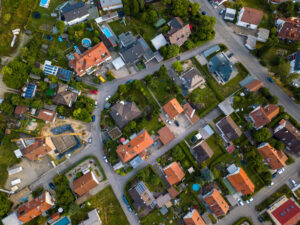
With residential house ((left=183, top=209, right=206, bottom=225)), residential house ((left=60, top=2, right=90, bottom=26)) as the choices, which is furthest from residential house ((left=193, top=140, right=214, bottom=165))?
residential house ((left=60, top=2, right=90, bottom=26))

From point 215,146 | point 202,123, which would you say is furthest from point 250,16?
point 215,146

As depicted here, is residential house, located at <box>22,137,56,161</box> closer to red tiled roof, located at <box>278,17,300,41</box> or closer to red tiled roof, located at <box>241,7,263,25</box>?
red tiled roof, located at <box>241,7,263,25</box>

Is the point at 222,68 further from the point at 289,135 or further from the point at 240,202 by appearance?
the point at 240,202

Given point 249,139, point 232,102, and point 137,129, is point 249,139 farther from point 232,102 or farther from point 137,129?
point 137,129

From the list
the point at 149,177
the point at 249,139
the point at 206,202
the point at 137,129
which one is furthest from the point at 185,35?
the point at 206,202

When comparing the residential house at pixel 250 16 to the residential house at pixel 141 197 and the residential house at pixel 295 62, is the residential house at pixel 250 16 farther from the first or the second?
the residential house at pixel 141 197

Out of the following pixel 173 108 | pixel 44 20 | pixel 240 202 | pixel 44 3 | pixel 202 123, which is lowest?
pixel 240 202
